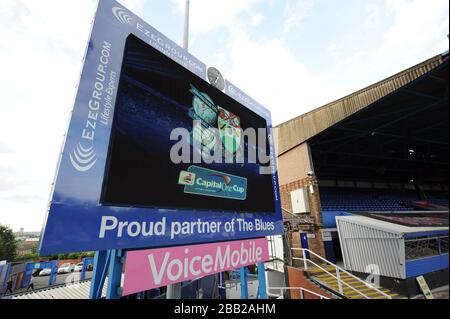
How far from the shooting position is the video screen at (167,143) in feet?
9.43

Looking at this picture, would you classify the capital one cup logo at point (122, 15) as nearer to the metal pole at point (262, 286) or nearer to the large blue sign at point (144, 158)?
the large blue sign at point (144, 158)

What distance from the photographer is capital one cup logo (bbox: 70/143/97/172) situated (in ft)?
8.02

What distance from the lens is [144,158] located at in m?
3.06

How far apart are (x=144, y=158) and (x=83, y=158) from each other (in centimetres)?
76

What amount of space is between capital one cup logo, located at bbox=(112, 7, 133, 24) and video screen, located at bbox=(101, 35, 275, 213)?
1.22 feet

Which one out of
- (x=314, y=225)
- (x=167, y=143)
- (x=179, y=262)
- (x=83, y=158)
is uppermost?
(x=167, y=143)

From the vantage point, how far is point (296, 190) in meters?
12.2

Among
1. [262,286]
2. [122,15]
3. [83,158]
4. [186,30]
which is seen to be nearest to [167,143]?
[83,158]

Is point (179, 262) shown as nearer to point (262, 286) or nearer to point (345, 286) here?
point (262, 286)

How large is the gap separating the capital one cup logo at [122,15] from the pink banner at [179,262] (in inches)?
145
